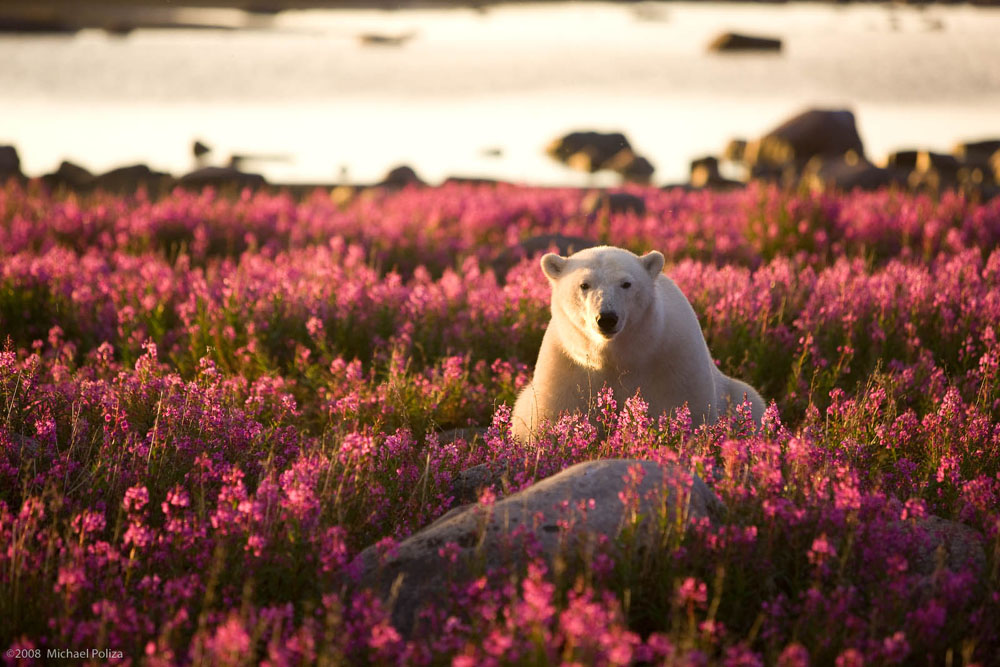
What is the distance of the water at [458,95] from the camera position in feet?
92.5

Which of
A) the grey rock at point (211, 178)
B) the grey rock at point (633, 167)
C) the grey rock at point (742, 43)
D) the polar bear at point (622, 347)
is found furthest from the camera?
the grey rock at point (742, 43)

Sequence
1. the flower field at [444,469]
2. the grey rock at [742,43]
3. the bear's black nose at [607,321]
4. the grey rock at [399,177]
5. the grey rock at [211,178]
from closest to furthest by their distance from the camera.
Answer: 1. the flower field at [444,469]
2. the bear's black nose at [607,321]
3. the grey rock at [211,178]
4. the grey rock at [399,177]
5. the grey rock at [742,43]

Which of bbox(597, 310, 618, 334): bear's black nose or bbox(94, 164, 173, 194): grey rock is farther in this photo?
bbox(94, 164, 173, 194): grey rock

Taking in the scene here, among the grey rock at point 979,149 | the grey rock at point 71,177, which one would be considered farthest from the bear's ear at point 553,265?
the grey rock at point 979,149

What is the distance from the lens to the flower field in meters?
3.60

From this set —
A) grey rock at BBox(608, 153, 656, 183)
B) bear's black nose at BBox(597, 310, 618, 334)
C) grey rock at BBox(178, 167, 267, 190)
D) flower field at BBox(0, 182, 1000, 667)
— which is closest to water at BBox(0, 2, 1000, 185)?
grey rock at BBox(608, 153, 656, 183)

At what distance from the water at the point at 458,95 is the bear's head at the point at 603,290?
1818 centimetres

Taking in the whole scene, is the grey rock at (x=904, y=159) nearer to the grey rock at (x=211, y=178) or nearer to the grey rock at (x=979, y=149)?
the grey rock at (x=979, y=149)

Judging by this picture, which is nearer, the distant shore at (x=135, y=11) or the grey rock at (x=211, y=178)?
the grey rock at (x=211, y=178)

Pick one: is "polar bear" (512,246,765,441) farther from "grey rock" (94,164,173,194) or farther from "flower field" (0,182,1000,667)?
"grey rock" (94,164,173,194)

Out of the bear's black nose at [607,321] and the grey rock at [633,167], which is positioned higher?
the grey rock at [633,167]

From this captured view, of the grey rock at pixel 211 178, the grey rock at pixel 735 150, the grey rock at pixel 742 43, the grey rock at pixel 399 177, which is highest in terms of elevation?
the grey rock at pixel 742 43

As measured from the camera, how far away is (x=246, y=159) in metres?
26.8

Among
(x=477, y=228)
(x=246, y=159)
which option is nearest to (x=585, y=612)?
(x=477, y=228)
